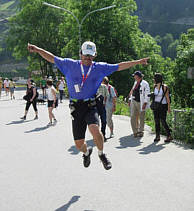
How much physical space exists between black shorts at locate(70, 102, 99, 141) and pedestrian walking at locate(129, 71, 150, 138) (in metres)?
4.43

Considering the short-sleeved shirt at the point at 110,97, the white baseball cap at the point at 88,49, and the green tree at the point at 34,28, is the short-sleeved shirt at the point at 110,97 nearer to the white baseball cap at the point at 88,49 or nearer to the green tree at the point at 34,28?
the white baseball cap at the point at 88,49

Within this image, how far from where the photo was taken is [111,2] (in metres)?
42.2

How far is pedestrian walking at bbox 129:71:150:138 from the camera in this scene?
986cm

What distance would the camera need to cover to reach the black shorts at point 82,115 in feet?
18.0

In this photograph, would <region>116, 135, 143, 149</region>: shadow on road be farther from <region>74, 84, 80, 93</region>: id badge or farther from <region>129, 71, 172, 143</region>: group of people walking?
<region>74, 84, 80, 93</region>: id badge

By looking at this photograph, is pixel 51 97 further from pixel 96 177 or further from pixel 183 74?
pixel 96 177

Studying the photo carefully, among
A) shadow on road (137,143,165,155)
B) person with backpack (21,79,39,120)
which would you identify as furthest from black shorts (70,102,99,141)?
person with backpack (21,79,39,120)

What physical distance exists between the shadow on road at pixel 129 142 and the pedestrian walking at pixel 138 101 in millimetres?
254

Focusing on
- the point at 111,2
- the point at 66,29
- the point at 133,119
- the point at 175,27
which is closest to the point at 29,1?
the point at 66,29

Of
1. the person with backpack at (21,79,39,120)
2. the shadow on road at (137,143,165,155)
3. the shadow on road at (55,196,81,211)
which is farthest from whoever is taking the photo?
the person with backpack at (21,79,39,120)

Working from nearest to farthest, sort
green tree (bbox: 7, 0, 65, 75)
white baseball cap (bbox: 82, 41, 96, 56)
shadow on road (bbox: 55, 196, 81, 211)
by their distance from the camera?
shadow on road (bbox: 55, 196, 81, 211) < white baseball cap (bbox: 82, 41, 96, 56) < green tree (bbox: 7, 0, 65, 75)

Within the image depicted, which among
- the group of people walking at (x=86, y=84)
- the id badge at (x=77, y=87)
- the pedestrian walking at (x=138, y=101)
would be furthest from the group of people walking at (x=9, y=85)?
the id badge at (x=77, y=87)

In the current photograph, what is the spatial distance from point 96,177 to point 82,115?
1055 millimetres

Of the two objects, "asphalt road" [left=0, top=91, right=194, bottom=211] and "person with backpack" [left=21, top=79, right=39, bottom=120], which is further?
"person with backpack" [left=21, top=79, right=39, bottom=120]
